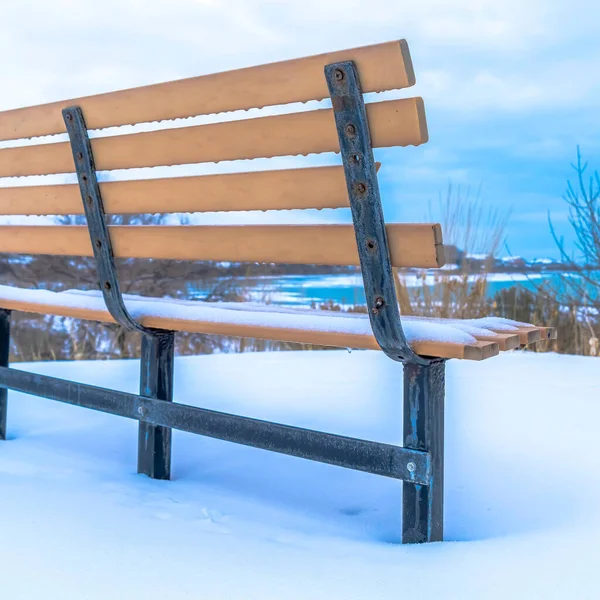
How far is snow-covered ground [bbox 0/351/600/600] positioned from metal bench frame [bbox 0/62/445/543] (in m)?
0.10

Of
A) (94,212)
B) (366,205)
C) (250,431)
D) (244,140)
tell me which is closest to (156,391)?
(250,431)

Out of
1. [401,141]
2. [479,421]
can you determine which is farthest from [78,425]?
[401,141]

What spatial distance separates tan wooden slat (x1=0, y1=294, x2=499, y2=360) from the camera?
1118mm

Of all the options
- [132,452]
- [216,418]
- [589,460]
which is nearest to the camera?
[216,418]

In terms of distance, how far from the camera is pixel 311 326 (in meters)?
1.28

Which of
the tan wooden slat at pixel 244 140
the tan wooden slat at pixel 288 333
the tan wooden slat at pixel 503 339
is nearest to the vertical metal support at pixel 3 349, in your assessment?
the tan wooden slat at pixel 288 333

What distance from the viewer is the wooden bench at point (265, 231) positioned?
110cm

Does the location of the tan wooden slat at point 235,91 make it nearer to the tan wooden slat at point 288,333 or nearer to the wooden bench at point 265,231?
the wooden bench at point 265,231

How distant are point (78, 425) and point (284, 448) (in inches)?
41.8

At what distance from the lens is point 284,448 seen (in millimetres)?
1335

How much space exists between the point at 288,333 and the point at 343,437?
0.21 meters

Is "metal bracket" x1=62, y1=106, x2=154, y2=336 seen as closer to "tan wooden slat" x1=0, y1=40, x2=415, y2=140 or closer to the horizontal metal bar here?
"tan wooden slat" x1=0, y1=40, x2=415, y2=140

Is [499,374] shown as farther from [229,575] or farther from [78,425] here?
[229,575]

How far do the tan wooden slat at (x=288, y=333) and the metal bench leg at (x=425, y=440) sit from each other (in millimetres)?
83
